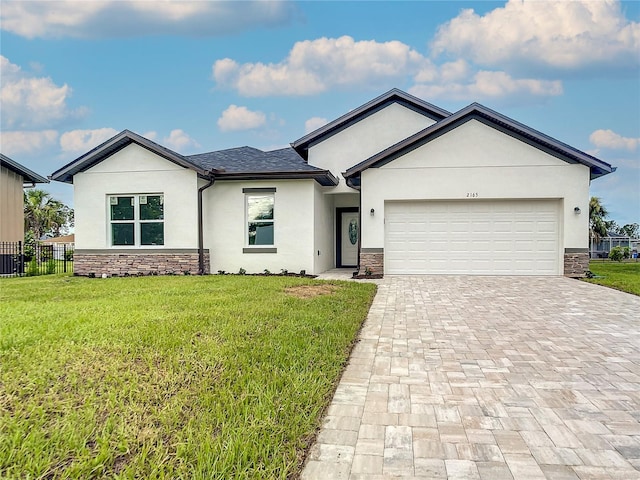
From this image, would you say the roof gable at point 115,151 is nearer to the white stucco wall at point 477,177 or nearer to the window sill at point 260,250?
the window sill at point 260,250

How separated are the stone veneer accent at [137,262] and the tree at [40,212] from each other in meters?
29.9

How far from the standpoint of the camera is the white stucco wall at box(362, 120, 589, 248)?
12812 mm

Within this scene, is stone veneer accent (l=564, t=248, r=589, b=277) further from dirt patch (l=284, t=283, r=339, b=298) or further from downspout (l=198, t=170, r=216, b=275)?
downspout (l=198, t=170, r=216, b=275)

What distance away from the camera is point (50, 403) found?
330cm

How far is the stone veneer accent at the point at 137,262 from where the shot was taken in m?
13.8

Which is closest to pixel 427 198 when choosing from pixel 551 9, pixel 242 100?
pixel 551 9

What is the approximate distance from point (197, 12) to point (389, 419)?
13.3m

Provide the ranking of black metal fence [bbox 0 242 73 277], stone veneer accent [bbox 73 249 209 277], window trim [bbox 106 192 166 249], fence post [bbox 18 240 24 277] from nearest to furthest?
stone veneer accent [bbox 73 249 209 277]
window trim [bbox 106 192 166 249]
black metal fence [bbox 0 242 73 277]
fence post [bbox 18 240 24 277]

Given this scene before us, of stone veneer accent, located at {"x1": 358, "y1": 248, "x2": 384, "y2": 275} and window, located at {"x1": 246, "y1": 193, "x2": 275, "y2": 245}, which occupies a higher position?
window, located at {"x1": 246, "y1": 193, "x2": 275, "y2": 245}

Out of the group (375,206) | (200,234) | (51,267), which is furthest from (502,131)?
(51,267)

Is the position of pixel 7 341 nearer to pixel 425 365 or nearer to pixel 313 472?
pixel 313 472

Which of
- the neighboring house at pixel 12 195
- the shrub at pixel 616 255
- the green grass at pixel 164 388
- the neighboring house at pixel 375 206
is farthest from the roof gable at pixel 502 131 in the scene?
the shrub at pixel 616 255

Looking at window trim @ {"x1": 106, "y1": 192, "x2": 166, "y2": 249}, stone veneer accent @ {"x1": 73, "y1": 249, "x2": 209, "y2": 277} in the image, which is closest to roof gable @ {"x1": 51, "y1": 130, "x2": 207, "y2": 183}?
window trim @ {"x1": 106, "y1": 192, "x2": 166, "y2": 249}

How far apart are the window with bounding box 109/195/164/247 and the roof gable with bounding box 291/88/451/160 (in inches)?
229
